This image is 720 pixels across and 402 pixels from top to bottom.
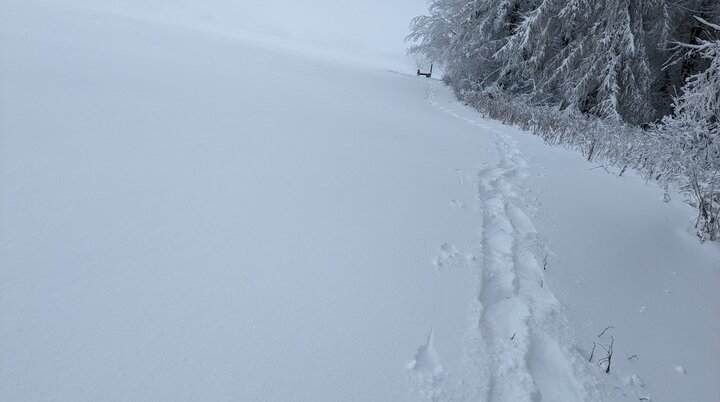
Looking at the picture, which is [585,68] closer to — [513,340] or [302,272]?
[513,340]

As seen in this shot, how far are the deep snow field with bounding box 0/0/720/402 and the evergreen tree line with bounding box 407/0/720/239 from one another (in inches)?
134

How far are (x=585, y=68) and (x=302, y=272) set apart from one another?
10.8m

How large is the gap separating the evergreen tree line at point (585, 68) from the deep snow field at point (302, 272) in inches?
134

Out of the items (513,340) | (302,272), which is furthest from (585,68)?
(302,272)

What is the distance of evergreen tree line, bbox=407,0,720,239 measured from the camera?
6.91 metres

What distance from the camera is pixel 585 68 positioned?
979 cm

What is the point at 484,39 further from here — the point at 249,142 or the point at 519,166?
the point at 249,142

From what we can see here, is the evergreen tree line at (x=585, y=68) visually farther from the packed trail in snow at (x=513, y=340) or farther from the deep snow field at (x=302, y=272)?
the packed trail in snow at (x=513, y=340)

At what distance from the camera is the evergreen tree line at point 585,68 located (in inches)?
272

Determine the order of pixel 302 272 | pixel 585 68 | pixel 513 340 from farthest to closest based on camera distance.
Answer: pixel 585 68 → pixel 302 272 → pixel 513 340

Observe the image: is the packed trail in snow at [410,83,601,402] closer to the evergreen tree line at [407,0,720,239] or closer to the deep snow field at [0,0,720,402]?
the deep snow field at [0,0,720,402]

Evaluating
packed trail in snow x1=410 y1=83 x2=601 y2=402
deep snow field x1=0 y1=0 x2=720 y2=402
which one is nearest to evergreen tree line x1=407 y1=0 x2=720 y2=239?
deep snow field x1=0 y1=0 x2=720 y2=402

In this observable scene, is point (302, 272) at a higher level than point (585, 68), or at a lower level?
lower

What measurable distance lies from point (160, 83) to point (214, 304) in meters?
4.43
